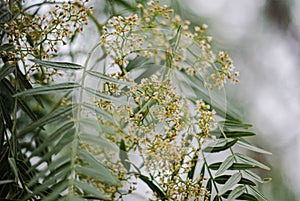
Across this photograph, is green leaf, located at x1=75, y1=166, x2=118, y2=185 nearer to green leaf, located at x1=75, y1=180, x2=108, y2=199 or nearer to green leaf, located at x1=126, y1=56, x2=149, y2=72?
green leaf, located at x1=75, y1=180, x2=108, y2=199

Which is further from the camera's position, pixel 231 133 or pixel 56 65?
pixel 231 133

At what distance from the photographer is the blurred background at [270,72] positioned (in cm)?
112

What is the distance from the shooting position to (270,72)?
120 centimetres

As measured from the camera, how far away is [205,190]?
432 mm

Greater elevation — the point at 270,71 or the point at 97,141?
the point at 270,71

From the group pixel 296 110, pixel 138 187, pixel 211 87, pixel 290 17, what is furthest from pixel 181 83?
pixel 290 17

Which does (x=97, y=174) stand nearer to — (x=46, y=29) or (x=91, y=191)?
(x=91, y=191)

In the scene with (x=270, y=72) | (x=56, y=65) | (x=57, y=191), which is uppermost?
(x=270, y=72)

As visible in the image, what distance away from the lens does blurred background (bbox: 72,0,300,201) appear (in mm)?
1116

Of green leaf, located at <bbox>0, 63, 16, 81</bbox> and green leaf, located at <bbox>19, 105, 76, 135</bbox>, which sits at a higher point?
green leaf, located at <bbox>0, 63, 16, 81</bbox>

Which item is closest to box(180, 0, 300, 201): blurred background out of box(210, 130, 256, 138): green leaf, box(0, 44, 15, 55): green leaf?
box(210, 130, 256, 138): green leaf

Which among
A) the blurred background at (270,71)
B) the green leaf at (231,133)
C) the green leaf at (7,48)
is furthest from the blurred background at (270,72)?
the green leaf at (7,48)

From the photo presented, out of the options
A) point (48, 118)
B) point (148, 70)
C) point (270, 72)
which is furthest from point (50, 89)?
point (270, 72)

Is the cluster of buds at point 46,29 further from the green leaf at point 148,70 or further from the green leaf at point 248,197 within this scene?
the green leaf at point 248,197
